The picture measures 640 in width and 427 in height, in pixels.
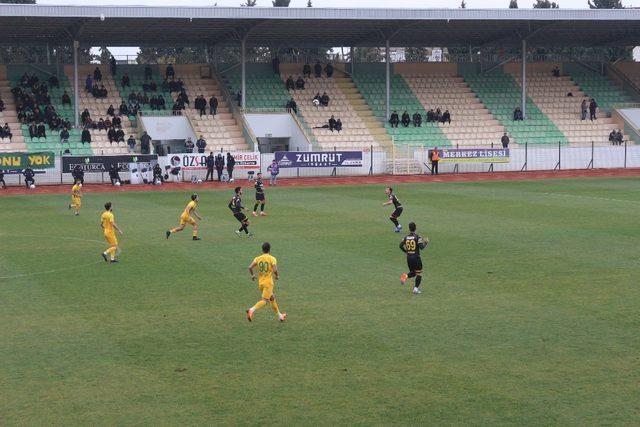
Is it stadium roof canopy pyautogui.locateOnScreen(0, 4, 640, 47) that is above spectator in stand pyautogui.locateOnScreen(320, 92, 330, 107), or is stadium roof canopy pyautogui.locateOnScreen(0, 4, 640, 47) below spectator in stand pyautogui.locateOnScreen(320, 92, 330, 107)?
above

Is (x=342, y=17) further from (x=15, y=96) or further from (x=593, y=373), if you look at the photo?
(x=593, y=373)

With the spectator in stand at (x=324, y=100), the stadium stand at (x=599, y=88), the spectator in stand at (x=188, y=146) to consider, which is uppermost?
the stadium stand at (x=599, y=88)

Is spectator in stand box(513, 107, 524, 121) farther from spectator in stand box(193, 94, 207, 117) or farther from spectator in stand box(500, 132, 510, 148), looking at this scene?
spectator in stand box(193, 94, 207, 117)

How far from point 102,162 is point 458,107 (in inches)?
1024

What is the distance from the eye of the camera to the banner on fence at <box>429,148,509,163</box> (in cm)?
5594

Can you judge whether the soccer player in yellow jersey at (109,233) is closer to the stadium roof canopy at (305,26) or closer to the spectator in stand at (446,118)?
the stadium roof canopy at (305,26)

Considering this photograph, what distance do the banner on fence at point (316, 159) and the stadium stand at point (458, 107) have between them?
28.7 ft

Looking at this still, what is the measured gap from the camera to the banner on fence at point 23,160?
48.6 m

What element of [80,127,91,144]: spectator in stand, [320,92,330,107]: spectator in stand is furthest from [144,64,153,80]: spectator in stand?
[320,92,330,107]: spectator in stand

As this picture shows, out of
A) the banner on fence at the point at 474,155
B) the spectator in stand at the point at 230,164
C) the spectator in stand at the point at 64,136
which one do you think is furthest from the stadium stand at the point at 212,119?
the banner on fence at the point at 474,155

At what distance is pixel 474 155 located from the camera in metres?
56.3

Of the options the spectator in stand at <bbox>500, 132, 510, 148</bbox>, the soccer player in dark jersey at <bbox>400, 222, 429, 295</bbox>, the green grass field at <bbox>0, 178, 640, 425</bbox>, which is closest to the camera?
the green grass field at <bbox>0, 178, 640, 425</bbox>

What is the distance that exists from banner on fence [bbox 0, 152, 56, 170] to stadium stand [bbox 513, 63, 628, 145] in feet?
108

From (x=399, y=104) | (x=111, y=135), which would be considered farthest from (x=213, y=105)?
(x=399, y=104)
